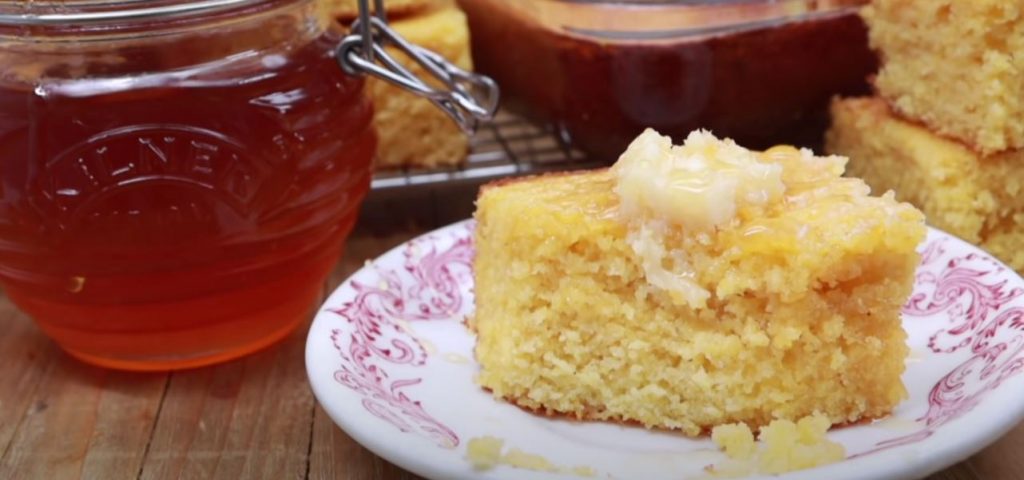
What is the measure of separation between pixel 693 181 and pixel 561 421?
0.27 meters

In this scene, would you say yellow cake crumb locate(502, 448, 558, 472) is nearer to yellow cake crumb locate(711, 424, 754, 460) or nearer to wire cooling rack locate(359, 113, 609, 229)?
yellow cake crumb locate(711, 424, 754, 460)

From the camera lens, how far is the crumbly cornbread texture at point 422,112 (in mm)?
1650

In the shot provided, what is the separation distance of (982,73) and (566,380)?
0.64 meters

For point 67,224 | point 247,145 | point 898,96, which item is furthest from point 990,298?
point 67,224

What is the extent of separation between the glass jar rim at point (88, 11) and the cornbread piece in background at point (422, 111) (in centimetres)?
51

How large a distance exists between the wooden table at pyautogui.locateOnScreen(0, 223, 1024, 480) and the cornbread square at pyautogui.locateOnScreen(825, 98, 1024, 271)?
0.35m

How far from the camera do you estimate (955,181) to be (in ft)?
4.37

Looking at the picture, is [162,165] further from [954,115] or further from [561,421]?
[954,115]

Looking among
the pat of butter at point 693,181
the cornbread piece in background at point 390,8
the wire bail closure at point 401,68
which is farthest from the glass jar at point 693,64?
the pat of butter at point 693,181

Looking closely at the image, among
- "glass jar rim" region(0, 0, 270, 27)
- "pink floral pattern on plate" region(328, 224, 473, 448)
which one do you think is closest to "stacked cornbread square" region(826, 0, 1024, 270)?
"pink floral pattern on plate" region(328, 224, 473, 448)

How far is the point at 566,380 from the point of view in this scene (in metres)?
1.07

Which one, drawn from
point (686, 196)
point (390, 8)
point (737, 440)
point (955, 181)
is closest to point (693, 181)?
point (686, 196)

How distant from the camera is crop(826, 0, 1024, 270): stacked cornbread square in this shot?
127 cm

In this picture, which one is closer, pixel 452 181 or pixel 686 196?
pixel 686 196
